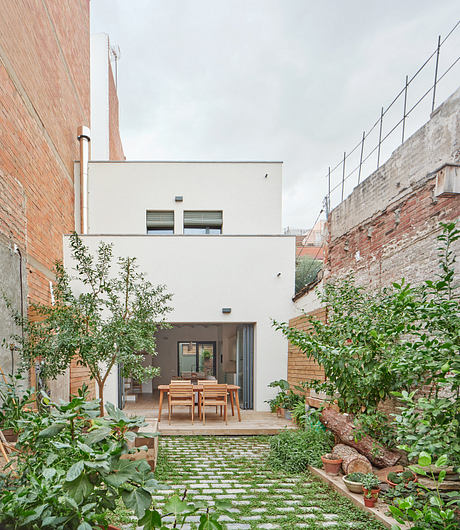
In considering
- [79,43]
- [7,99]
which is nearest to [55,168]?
[7,99]

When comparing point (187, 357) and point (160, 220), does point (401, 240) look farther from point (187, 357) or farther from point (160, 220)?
point (187, 357)

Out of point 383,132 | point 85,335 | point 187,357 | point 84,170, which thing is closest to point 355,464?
point 85,335

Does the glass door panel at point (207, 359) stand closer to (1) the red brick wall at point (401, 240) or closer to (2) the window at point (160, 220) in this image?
(2) the window at point (160, 220)

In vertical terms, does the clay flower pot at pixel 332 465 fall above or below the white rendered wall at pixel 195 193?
below

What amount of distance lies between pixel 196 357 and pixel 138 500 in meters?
15.5

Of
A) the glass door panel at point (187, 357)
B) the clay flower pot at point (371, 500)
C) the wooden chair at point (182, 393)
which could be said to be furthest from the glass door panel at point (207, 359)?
the clay flower pot at point (371, 500)

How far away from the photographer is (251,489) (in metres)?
4.29

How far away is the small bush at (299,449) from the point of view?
5.02 metres

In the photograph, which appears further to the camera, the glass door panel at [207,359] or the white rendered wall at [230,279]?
the glass door panel at [207,359]

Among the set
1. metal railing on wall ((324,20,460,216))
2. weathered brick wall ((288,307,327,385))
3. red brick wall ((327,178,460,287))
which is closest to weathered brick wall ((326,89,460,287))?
red brick wall ((327,178,460,287))

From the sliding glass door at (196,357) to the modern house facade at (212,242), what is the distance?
198 inches

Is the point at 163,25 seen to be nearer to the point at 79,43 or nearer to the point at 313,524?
the point at 79,43

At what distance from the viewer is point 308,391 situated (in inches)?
300

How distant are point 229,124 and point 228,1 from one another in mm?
9030
